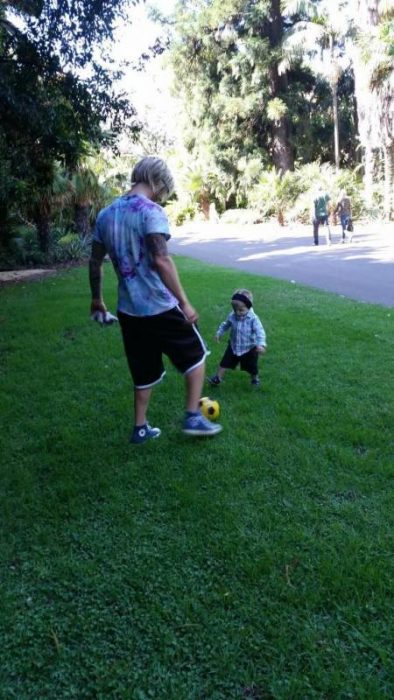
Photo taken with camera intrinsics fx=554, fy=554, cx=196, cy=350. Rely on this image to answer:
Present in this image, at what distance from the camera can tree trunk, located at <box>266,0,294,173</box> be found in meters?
27.7

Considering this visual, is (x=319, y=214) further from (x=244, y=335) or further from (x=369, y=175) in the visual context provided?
(x=244, y=335)

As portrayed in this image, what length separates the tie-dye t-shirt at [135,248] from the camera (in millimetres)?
3268

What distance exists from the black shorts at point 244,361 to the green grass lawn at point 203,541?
0.19 meters

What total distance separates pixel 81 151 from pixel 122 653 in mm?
7645

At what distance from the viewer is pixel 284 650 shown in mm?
2098

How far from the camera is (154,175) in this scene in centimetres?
338

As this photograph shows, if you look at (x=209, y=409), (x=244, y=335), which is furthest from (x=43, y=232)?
(x=209, y=409)

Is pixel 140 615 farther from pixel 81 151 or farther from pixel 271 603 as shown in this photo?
pixel 81 151

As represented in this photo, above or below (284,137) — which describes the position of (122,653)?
below

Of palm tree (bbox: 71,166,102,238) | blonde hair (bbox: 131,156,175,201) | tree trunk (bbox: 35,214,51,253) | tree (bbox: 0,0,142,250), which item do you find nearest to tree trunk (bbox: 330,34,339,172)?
palm tree (bbox: 71,166,102,238)

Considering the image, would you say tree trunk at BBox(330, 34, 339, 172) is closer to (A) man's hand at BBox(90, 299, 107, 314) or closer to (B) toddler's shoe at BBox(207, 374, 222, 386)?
(B) toddler's shoe at BBox(207, 374, 222, 386)

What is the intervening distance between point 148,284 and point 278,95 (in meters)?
28.3

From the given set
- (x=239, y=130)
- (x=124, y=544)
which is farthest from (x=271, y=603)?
(x=239, y=130)

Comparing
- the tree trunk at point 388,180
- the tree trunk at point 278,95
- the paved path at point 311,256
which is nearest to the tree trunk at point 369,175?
the tree trunk at point 388,180
